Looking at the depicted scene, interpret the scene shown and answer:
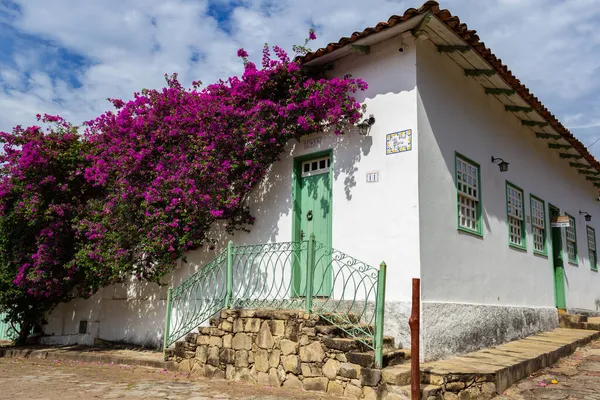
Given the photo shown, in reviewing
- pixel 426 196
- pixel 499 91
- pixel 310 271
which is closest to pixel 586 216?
pixel 499 91

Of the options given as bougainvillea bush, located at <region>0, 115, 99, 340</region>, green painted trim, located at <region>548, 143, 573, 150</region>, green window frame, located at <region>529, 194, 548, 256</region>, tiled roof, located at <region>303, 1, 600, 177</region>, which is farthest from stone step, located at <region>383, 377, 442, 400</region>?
green painted trim, located at <region>548, 143, 573, 150</region>

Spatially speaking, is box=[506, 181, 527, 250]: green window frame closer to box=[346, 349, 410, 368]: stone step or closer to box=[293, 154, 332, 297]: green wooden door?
box=[293, 154, 332, 297]: green wooden door

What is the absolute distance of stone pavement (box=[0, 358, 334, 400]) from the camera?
18.2ft

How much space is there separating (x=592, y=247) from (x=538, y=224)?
5.07 m

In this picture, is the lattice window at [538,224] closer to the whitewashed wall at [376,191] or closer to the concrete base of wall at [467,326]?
the concrete base of wall at [467,326]

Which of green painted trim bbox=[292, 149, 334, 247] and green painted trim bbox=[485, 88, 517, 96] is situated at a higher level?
green painted trim bbox=[485, 88, 517, 96]

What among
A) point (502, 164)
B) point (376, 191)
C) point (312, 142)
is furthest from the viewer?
point (502, 164)

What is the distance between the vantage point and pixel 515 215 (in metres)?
9.35

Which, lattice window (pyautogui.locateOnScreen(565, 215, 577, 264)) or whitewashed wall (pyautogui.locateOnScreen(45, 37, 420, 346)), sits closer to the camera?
whitewashed wall (pyautogui.locateOnScreen(45, 37, 420, 346))

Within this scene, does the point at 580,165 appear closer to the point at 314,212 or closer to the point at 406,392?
the point at 314,212

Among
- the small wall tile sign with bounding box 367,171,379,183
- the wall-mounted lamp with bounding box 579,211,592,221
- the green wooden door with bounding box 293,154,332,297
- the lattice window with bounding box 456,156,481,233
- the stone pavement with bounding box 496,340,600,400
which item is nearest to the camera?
the stone pavement with bounding box 496,340,600,400

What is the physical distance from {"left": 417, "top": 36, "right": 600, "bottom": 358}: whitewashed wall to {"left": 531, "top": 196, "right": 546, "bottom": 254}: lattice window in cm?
23

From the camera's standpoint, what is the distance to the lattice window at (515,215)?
9156mm

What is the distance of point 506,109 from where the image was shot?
9.48m
